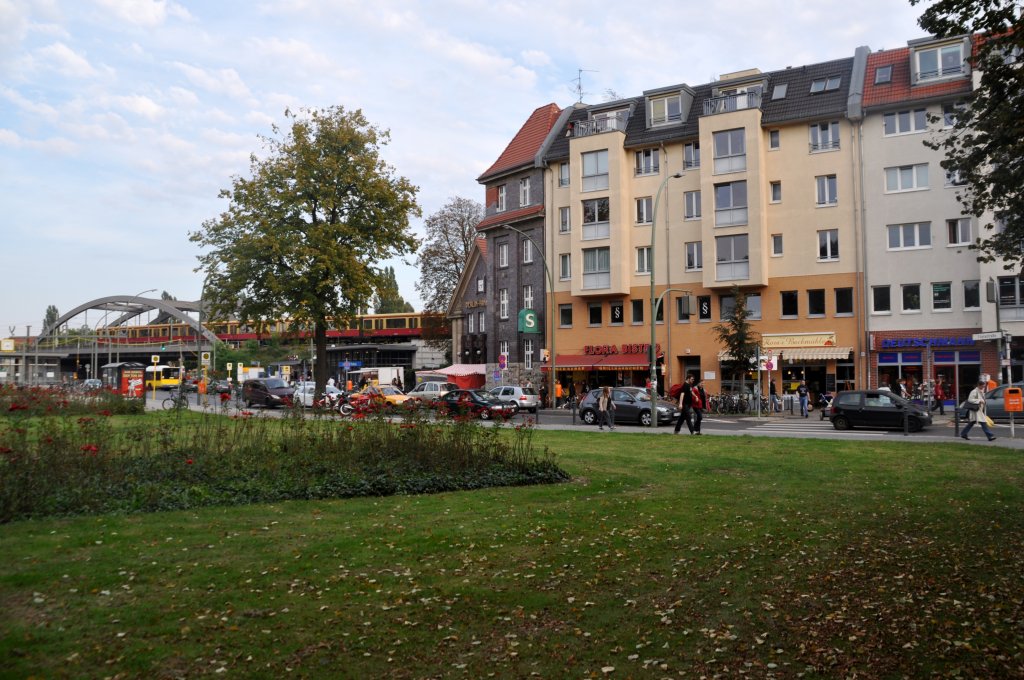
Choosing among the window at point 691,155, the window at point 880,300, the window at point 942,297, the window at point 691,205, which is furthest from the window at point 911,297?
the window at point 691,155

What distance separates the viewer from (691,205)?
49.4 meters

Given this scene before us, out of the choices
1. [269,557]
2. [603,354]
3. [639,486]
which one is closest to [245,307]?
[603,354]

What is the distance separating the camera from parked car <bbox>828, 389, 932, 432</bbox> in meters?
28.6

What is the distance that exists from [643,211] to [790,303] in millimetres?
10419

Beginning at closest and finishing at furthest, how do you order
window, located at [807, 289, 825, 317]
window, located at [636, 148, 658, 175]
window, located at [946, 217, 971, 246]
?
1. window, located at [946, 217, 971, 246]
2. window, located at [807, 289, 825, 317]
3. window, located at [636, 148, 658, 175]

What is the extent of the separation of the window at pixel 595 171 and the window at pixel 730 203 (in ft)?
23.6

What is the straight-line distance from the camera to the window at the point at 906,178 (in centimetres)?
4269

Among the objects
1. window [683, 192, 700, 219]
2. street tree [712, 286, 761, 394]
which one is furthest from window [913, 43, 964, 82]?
street tree [712, 286, 761, 394]

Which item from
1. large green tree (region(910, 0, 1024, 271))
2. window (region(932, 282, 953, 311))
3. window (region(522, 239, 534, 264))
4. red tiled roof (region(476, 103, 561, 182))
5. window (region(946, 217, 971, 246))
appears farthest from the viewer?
red tiled roof (region(476, 103, 561, 182))

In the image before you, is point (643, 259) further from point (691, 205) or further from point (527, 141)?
point (527, 141)

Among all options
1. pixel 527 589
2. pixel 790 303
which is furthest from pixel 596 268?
pixel 527 589

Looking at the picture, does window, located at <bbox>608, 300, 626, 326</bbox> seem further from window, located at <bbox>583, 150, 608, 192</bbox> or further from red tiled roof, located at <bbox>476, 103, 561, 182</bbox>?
red tiled roof, located at <bbox>476, 103, 561, 182</bbox>

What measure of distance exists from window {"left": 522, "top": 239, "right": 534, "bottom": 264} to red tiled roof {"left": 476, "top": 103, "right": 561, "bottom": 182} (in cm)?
518

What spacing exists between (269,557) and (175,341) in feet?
324
